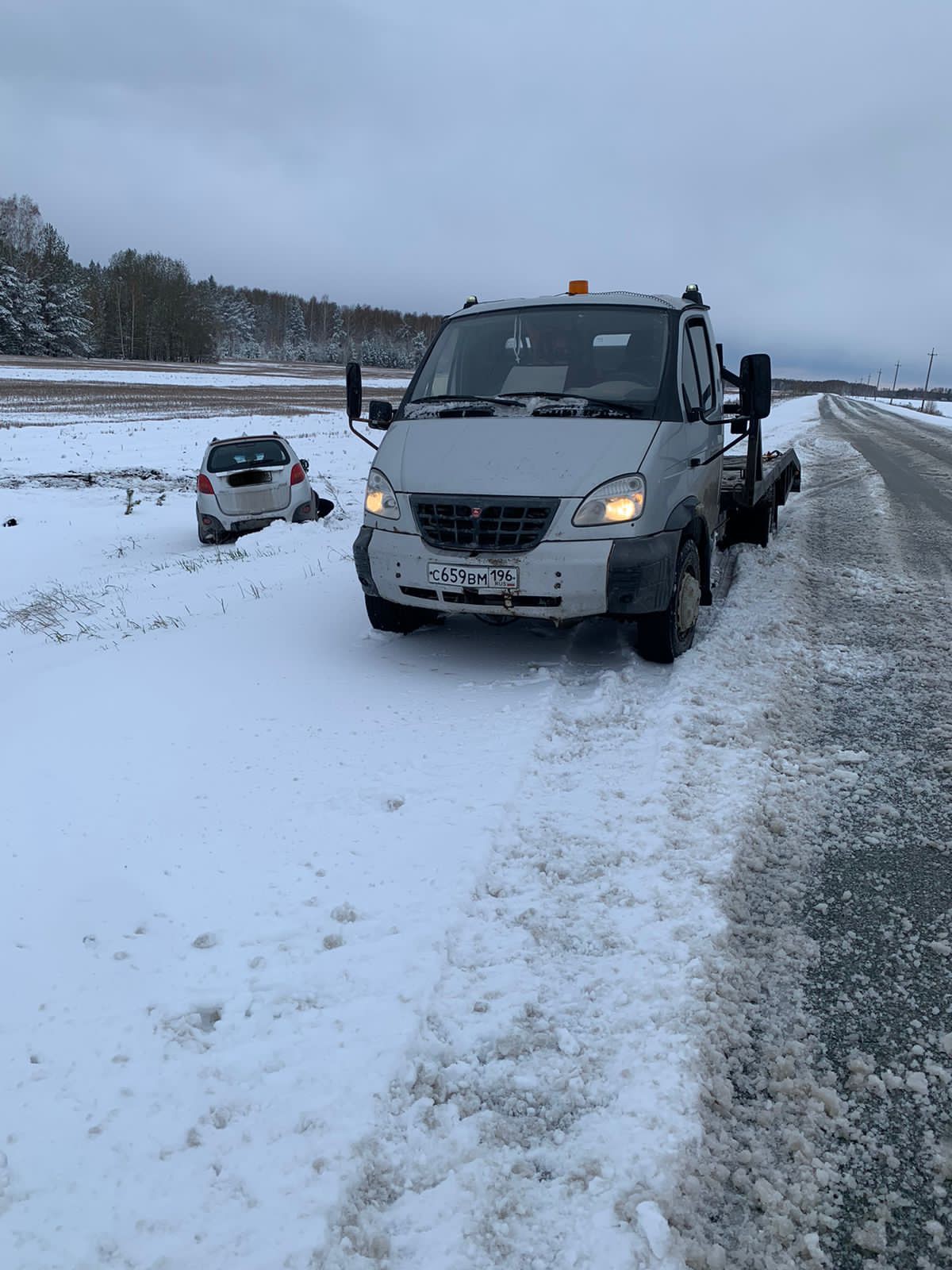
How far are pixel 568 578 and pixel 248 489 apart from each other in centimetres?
819

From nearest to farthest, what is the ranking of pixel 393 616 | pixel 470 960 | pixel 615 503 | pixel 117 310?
pixel 470 960 < pixel 615 503 < pixel 393 616 < pixel 117 310

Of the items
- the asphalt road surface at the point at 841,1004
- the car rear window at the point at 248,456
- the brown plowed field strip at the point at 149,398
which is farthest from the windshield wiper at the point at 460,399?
the brown plowed field strip at the point at 149,398

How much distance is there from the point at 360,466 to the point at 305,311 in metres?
156

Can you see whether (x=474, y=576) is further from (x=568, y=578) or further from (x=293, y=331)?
(x=293, y=331)

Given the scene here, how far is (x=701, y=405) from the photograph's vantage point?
5902 mm

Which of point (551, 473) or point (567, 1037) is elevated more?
point (551, 473)

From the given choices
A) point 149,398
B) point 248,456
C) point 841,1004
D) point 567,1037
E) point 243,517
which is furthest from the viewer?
point 149,398

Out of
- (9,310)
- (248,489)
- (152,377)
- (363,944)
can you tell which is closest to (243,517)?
(248,489)

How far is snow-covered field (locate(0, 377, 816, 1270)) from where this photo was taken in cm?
184

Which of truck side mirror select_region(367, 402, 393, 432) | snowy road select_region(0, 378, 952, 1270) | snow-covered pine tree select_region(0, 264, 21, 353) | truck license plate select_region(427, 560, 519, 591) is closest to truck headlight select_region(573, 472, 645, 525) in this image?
truck license plate select_region(427, 560, 519, 591)

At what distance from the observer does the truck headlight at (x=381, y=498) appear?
500cm

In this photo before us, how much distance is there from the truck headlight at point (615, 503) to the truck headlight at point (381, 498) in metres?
1.15

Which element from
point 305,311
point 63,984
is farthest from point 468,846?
point 305,311

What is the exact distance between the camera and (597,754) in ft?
13.0
